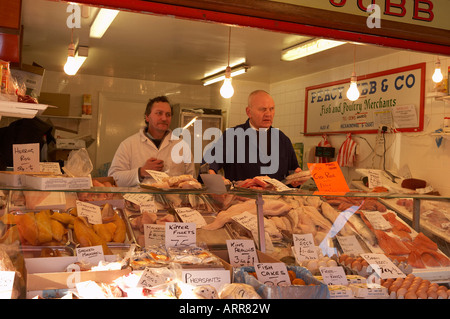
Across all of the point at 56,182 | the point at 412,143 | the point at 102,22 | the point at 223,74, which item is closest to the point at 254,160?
the point at 56,182

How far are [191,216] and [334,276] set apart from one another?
34.4 inches

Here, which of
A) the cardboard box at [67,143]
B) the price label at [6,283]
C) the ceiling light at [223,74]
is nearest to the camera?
the price label at [6,283]

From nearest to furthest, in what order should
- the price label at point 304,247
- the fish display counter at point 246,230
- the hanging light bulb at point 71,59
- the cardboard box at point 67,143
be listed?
the fish display counter at point 246,230, the price label at point 304,247, the hanging light bulb at point 71,59, the cardboard box at point 67,143

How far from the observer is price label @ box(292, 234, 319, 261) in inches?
98.7

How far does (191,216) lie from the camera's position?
2.62 meters

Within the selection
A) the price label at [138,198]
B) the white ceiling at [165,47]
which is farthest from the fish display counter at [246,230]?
the white ceiling at [165,47]

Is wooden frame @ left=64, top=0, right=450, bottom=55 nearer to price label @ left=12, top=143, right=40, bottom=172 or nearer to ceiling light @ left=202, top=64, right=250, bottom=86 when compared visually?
price label @ left=12, top=143, right=40, bottom=172

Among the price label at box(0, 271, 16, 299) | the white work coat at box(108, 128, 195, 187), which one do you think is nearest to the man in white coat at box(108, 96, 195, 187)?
the white work coat at box(108, 128, 195, 187)

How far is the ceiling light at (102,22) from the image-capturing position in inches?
202

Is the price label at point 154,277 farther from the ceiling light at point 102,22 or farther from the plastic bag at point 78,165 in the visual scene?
the ceiling light at point 102,22

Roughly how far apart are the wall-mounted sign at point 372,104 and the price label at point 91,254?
16.6 ft

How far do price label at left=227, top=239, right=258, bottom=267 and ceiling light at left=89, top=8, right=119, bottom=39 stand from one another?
11.7 ft

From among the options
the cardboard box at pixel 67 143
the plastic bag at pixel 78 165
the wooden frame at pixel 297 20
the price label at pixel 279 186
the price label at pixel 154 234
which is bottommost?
the price label at pixel 154 234

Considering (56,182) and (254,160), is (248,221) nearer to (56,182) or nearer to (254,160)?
(56,182)
